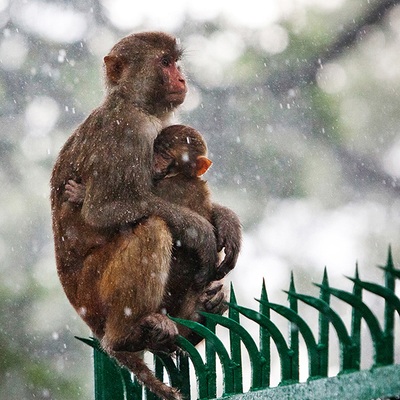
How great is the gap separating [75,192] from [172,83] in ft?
2.03

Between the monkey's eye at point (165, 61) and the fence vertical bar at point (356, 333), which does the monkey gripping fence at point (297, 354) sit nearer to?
the fence vertical bar at point (356, 333)

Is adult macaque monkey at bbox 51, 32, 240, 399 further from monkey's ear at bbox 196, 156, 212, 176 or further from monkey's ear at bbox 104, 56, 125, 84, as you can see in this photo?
monkey's ear at bbox 196, 156, 212, 176

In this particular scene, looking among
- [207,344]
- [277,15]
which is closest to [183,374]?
[207,344]

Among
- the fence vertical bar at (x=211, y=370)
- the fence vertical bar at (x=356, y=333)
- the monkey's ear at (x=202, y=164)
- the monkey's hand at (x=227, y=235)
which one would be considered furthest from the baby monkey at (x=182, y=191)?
the fence vertical bar at (x=356, y=333)

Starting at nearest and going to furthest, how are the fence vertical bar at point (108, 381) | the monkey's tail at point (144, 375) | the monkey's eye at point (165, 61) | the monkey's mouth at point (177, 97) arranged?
the monkey's tail at point (144, 375), the fence vertical bar at point (108, 381), the monkey's mouth at point (177, 97), the monkey's eye at point (165, 61)

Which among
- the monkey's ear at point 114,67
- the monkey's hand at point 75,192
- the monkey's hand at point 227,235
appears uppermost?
the monkey's ear at point 114,67

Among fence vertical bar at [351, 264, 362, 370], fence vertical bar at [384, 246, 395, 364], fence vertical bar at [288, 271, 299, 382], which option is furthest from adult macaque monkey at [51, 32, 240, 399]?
fence vertical bar at [384, 246, 395, 364]

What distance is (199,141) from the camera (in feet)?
13.8

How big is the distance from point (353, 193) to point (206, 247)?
19.5 feet

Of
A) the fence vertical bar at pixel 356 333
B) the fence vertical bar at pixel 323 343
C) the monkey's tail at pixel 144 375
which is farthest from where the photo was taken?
the monkey's tail at pixel 144 375

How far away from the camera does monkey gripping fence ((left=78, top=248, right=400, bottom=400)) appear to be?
2838 millimetres

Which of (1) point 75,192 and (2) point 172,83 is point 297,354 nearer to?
(1) point 75,192

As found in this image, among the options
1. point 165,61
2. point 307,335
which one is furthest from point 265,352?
point 165,61

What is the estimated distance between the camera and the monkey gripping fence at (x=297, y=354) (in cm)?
284
